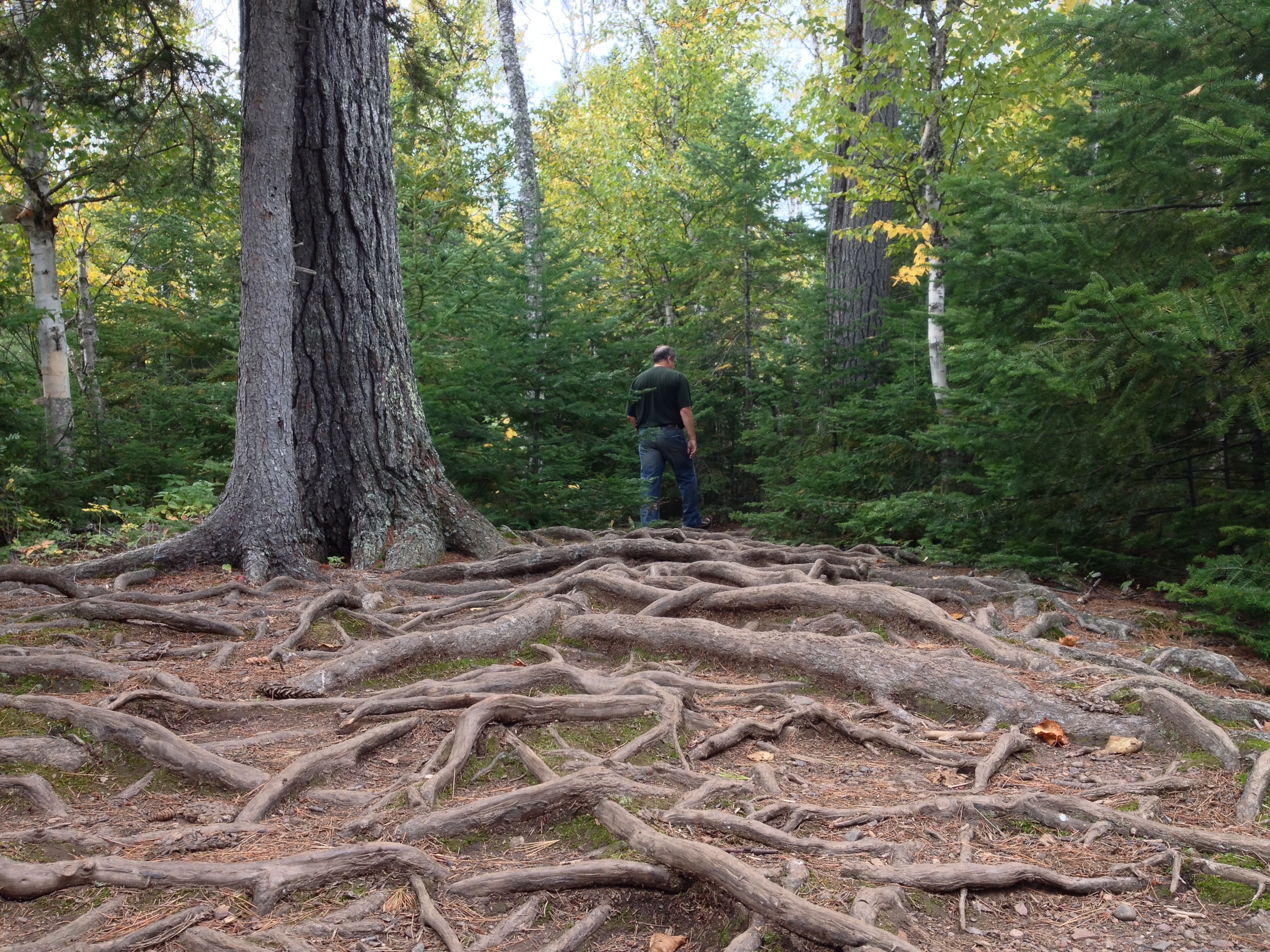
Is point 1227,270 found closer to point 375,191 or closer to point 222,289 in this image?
point 375,191

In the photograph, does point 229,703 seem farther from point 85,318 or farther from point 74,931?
point 85,318

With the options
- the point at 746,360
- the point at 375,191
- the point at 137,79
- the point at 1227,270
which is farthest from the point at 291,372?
the point at 746,360

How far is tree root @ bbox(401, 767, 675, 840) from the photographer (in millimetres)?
3121

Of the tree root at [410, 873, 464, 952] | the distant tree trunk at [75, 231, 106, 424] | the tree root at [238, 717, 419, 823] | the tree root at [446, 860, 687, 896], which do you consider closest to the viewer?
the tree root at [410, 873, 464, 952]

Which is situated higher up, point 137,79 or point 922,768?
point 137,79

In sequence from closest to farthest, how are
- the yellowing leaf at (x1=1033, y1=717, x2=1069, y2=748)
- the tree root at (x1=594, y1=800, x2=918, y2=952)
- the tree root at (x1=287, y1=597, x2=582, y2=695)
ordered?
1. the tree root at (x1=594, y1=800, x2=918, y2=952)
2. the yellowing leaf at (x1=1033, y1=717, x2=1069, y2=748)
3. the tree root at (x1=287, y1=597, x2=582, y2=695)

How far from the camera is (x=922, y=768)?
379 centimetres

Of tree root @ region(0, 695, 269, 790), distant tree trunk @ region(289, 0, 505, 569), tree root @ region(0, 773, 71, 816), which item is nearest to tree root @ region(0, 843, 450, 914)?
tree root @ region(0, 773, 71, 816)

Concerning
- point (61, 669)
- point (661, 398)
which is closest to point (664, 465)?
point (661, 398)

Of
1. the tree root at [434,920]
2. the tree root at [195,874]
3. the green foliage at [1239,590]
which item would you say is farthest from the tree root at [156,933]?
the green foliage at [1239,590]

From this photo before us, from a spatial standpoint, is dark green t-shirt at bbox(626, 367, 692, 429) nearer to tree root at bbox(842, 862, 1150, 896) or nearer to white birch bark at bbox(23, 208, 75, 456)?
white birch bark at bbox(23, 208, 75, 456)

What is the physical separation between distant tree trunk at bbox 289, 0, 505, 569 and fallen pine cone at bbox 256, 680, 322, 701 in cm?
281

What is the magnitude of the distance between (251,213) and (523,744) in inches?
203

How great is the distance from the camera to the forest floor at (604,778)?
8.46 ft
